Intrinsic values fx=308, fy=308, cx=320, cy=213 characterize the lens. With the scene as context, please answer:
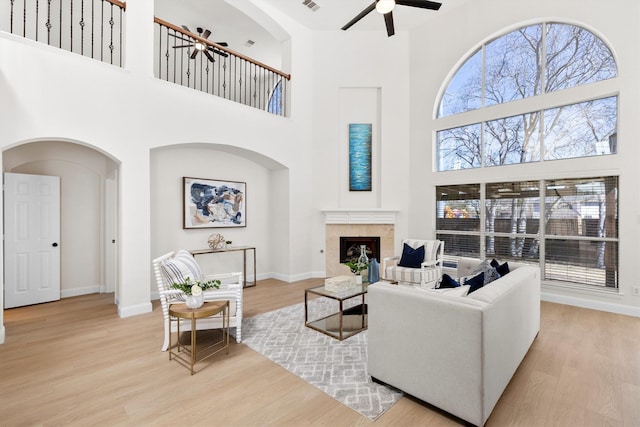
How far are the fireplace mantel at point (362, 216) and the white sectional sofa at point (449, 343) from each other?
154 inches

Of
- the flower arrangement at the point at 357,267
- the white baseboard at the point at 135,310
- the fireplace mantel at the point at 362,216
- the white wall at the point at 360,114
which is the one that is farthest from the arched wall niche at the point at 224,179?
the flower arrangement at the point at 357,267

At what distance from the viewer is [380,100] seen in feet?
21.9

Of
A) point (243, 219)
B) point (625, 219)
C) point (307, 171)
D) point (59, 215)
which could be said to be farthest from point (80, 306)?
point (625, 219)

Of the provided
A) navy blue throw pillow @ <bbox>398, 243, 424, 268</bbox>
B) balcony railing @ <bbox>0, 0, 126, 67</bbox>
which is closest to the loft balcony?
balcony railing @ <bbox>0, 0, 126, 67</bbox>

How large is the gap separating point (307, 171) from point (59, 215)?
430 centimetres

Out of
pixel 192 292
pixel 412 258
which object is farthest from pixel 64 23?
pixel 412 258

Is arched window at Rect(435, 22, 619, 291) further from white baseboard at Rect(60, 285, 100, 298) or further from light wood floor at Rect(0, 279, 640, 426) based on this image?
white baseboard at Rect(60, 285, 100, 298)

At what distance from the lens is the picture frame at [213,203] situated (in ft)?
17.6

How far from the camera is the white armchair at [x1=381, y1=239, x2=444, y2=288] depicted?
16.4 feet

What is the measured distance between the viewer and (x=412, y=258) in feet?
17.3

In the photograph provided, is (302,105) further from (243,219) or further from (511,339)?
(511,339)

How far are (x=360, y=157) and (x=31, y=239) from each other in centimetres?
580

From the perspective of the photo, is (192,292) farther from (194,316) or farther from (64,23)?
(64,23)

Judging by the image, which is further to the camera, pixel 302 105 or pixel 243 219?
pixel 302 105
